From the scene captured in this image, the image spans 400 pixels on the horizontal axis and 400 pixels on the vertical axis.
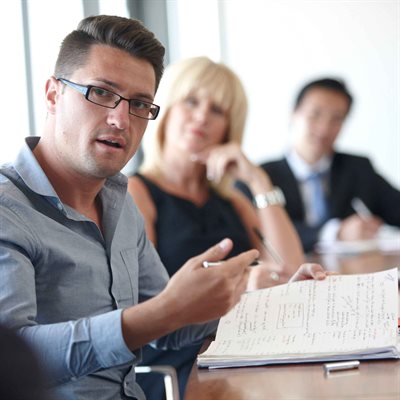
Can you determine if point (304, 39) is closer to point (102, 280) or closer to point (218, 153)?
point (218, 153)

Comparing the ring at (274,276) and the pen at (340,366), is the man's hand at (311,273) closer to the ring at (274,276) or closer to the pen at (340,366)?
the ring at (274,276)

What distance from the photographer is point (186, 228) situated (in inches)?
105

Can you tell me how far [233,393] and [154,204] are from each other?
1.45 meters

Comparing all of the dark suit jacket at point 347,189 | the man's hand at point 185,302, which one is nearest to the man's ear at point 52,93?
the man's hand at point 185,302

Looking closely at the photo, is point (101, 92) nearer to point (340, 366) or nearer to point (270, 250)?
point (340, 366)

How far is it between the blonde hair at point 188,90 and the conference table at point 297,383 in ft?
4.89

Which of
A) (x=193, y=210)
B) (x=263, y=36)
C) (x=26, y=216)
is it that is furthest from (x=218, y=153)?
(x=263, y=36)

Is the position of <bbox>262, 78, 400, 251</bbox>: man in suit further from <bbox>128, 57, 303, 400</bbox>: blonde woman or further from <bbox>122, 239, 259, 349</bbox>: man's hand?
<bbox>122, 239, 259, 349</bbox>: man's hand

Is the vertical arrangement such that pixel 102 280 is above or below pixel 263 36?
below

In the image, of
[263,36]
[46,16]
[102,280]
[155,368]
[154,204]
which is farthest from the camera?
[263,36]

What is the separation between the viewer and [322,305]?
1584 mm

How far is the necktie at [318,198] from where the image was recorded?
14.1ft

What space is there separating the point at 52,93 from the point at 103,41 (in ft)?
0.48

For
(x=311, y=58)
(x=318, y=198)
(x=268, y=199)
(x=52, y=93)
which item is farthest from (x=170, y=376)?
(x=311, y=58)
